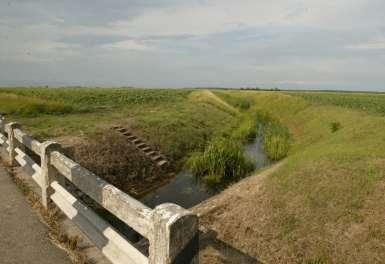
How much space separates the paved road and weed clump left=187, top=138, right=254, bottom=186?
13.3 metres

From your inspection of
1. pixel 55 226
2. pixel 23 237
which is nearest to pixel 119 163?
pixel 55 226

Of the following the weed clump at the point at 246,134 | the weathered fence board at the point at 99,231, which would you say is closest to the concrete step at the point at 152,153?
the weed clump at the point at 246,134

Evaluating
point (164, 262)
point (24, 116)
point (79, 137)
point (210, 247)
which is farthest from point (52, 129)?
point (164, 262)

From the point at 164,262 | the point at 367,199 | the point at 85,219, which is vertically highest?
the point at 164,262

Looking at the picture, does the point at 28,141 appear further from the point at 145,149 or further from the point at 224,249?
the point at 145,149

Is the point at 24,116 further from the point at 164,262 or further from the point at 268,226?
the point at 164,262

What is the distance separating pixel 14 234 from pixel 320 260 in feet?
24.0

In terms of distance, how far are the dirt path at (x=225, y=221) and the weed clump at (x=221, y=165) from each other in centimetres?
558

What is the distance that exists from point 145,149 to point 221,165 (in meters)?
5.65

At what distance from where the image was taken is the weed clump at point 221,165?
68.3ft

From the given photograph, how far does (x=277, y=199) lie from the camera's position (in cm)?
1259

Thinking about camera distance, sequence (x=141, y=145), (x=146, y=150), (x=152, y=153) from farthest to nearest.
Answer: (x=141, y=145), (x=146, y=150), (x=152, y=153)

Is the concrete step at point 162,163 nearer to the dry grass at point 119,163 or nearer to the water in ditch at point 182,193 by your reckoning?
the dry grass at point 119,163

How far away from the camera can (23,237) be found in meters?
6.53
